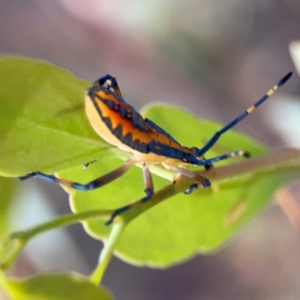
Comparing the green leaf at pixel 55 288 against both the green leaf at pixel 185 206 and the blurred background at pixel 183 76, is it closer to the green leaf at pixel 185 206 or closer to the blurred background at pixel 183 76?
the green leaf at pixel 185 206

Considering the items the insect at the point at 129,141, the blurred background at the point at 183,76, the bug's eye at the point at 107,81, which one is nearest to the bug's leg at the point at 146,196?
the insect at the point at 129,141

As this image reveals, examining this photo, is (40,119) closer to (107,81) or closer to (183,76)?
(107,81)

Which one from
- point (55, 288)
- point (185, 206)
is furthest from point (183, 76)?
point (55, 288)

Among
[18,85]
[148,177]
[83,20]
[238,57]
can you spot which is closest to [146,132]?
[148,177]

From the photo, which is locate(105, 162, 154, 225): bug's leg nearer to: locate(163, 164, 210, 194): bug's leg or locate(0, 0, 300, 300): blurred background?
locate(163, 164, 210, 194): bug's leg

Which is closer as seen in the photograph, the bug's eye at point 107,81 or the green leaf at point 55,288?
the green leaf at point 55,288
